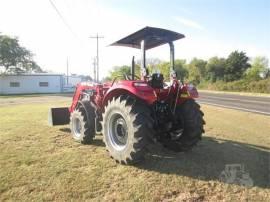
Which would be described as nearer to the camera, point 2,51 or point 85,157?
point 85,157

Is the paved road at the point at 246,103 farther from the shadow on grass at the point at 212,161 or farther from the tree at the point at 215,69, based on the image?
the tree at the point at 215,69

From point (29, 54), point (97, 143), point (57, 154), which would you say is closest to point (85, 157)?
point (57, 154)

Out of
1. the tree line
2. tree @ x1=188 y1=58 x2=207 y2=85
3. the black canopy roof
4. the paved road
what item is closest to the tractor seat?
the black canopy roof

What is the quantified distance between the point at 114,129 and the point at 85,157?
779mm

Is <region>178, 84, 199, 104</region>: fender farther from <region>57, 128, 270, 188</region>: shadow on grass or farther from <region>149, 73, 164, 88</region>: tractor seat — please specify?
<region>57, 128, 270, 188</region>: shadow on grass

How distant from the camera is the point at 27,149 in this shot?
19.7 feet

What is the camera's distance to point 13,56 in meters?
46.7

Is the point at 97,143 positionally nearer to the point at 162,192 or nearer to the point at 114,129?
the point at 114,129

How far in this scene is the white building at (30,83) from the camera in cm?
4509

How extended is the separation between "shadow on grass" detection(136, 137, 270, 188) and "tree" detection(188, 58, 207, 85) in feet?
169

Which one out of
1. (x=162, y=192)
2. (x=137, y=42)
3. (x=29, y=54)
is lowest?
(x=162, y=192)

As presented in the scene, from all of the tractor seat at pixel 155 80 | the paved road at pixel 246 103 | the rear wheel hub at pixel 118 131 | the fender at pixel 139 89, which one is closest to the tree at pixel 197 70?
the paved road at pixel 246 103

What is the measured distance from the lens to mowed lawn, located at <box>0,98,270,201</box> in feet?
12.8

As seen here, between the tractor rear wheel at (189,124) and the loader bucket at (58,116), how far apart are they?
4.20 m
